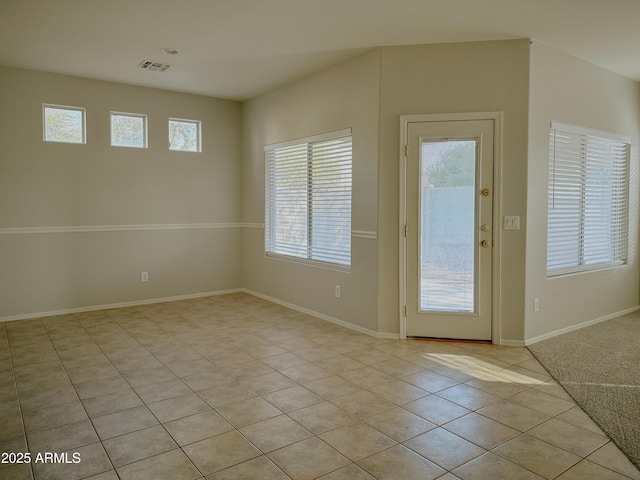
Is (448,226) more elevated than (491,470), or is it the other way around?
(448,226)

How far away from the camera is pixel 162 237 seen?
20.1 ft

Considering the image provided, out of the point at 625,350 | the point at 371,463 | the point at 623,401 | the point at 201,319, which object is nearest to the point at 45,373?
the point at 201,319

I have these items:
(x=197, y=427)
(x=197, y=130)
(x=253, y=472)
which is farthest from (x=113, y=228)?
(x=253, y=472)

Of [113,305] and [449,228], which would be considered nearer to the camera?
[449,228]

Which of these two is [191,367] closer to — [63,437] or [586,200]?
[63,437]

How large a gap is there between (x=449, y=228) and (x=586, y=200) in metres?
1.85

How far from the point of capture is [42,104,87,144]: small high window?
5281 mm

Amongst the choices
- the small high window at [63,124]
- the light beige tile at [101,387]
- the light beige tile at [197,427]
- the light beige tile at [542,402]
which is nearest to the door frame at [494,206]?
the light beige tile at [542,402]

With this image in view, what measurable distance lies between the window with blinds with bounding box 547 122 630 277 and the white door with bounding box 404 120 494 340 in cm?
83

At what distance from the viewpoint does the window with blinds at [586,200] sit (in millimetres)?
4555

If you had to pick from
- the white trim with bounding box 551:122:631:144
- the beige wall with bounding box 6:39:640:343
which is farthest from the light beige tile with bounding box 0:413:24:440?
the white trim with bounding box 551:122:631:144

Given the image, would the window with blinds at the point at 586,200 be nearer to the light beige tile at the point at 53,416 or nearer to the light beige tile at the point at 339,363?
the light beige tile at the point at 339,363

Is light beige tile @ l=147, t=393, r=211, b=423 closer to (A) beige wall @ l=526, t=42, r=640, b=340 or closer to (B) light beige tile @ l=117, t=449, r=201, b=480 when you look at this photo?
(B) light beige tile @ l=117, t=449, r=201, b=480

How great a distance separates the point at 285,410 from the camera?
9.39 ft
